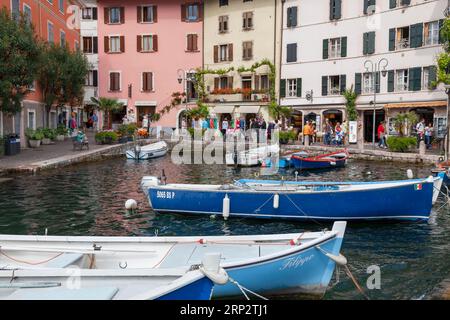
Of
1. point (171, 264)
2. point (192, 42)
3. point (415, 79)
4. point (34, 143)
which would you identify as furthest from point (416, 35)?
point (171, 264)

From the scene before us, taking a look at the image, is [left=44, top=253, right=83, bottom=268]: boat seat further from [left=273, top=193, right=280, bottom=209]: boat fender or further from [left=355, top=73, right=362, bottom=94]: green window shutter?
[left=355, top=73, right=362, bottom=94]: green window shutter

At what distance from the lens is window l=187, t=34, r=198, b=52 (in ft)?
168

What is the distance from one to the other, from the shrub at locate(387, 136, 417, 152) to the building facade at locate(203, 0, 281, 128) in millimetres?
16107

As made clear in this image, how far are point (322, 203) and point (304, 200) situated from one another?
491mm

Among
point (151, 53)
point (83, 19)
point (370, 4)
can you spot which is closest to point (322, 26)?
point (370, 4)

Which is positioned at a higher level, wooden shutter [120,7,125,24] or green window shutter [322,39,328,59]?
wooden shutter [120,7,125,24]

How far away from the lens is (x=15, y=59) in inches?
988

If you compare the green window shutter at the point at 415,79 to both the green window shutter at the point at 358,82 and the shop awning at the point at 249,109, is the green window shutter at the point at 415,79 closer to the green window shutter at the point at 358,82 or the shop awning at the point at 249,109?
the green window shutter at the point at 358,82

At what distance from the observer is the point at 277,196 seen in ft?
46.9

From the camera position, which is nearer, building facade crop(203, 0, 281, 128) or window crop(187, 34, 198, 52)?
building facade crop(203, 0, 281, 128)

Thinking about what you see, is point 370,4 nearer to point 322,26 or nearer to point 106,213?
point 322,26

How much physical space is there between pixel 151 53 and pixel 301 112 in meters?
17.1

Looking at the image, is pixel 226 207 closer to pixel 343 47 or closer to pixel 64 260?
pixel 64 260

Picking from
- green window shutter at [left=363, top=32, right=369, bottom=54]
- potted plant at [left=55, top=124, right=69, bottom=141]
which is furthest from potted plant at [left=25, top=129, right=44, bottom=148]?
green window shutter at [left=363, top=32, right=369, bottom=54]
